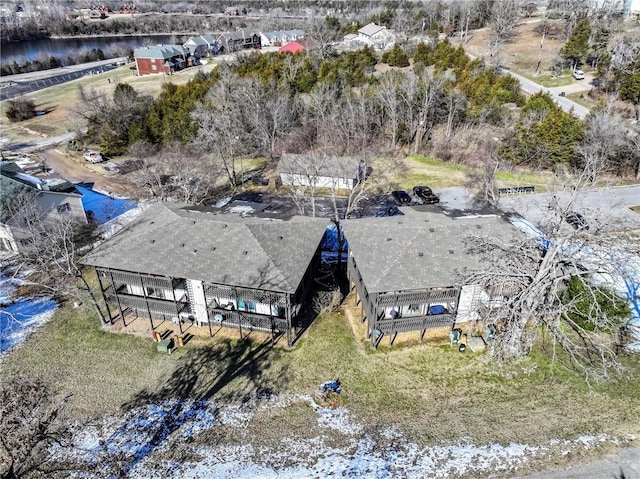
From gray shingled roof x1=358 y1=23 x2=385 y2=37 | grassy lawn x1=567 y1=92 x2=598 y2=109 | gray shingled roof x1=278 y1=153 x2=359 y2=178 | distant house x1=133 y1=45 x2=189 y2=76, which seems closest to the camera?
gray shingled roof x1=278 y1=153 x2=359 y2=178

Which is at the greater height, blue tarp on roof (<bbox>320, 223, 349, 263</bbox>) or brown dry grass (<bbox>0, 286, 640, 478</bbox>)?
blue tarp on roof (<bbox>320, 223, 349, 263</bbox>)

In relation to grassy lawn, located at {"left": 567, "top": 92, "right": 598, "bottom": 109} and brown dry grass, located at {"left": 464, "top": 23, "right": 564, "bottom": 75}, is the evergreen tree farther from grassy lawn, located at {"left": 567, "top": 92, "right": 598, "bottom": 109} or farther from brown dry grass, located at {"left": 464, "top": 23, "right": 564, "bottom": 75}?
grassy lawn, located at {"left": 567, "top": 92, "right": 598, "bottom": 109}

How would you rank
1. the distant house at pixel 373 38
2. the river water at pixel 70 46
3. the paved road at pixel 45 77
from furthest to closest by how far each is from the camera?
the river water at pixel 70 46
the distant house at pixel 373 38
the paved road at pixel 45 77

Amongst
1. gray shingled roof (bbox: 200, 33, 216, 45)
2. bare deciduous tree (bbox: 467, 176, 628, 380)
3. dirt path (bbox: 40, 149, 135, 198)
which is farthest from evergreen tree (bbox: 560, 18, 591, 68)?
gray shingled roof (bbox: 200, 33, 216, 45)

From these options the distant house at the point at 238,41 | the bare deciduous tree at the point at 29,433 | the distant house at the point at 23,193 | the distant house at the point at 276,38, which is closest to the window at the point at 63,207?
the distant house at the point at 23,193

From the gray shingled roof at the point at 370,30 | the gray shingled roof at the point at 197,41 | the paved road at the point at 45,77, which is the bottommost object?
the paved road at the point at 45,77

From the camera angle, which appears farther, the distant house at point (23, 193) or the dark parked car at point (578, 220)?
the distant house at point (23, 193)

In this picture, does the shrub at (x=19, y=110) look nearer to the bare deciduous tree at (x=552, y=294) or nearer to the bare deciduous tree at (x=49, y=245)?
the bare deciduous tree at (x=49, y=245)

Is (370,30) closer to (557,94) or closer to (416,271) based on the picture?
(557,94)
